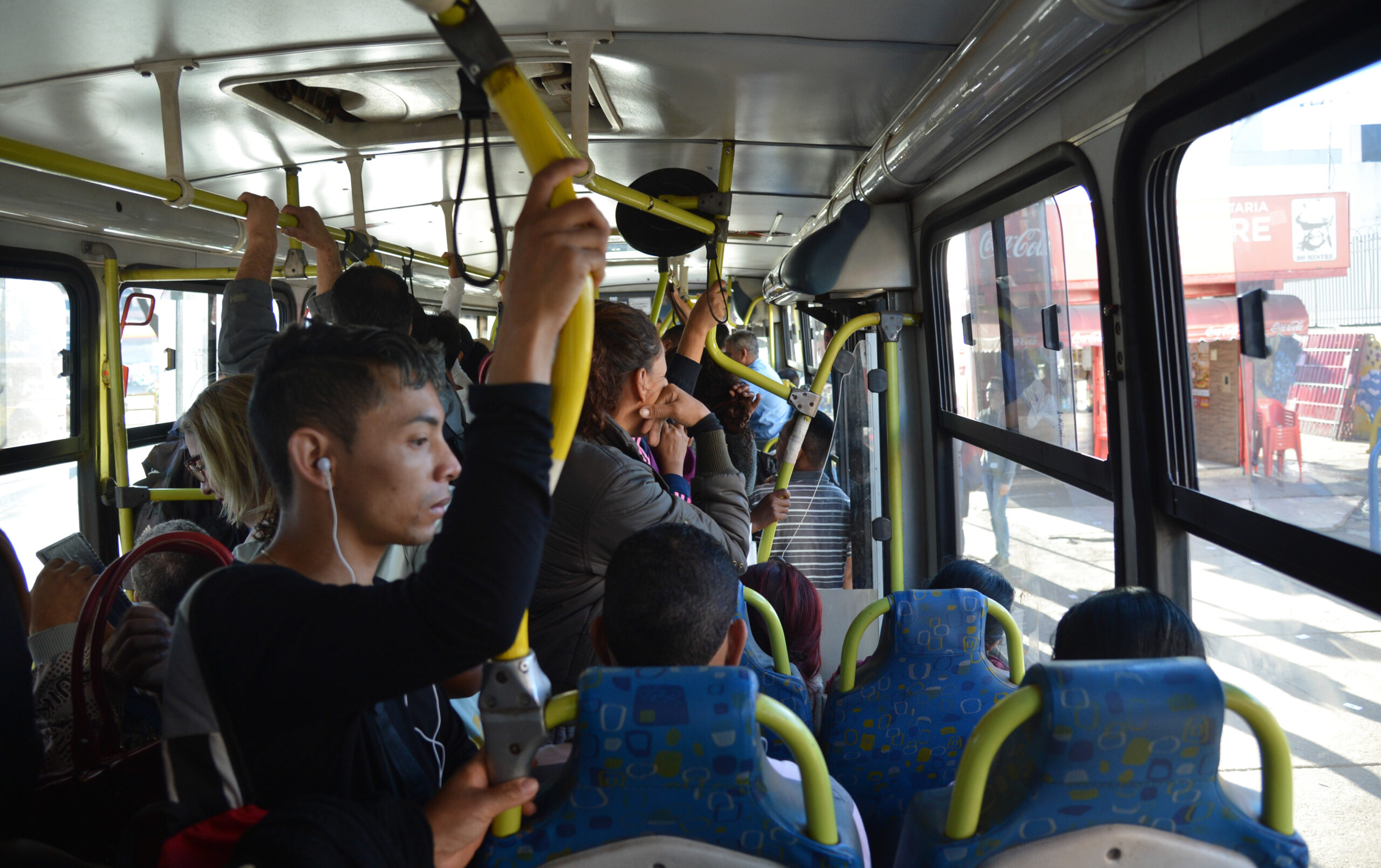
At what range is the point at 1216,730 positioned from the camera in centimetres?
109

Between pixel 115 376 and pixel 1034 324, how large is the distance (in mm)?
4221

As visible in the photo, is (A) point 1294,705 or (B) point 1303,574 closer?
(B) point 1303,574

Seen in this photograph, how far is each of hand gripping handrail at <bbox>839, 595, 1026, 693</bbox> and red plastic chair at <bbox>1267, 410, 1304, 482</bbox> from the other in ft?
2.15

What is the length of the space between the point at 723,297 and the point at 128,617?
102 inches

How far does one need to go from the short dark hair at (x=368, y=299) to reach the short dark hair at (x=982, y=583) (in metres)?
1.84

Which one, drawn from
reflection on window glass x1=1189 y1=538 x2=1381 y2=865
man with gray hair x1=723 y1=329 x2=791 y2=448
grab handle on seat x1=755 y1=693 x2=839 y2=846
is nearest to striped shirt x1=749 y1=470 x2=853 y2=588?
man with gray hair x1=723 y1=329 x2=791 y2=448

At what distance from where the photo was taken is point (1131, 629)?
5.13 feet

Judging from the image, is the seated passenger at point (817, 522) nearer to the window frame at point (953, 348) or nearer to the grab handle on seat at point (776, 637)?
the window frame at point (953, 348)

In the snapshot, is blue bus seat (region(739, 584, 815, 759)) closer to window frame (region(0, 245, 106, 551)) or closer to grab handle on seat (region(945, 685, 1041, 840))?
grab handle on seat (region(945, 685, 1041, 840))

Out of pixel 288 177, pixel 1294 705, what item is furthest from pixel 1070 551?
pixel 288 177

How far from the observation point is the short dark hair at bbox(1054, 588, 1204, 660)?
60.8 inches

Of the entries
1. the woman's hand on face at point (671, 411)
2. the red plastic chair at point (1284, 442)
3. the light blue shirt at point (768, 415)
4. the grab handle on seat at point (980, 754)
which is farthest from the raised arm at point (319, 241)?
the light blue shirt at point (768, 415)

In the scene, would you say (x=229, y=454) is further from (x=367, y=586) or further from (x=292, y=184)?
(x=292, y=184)

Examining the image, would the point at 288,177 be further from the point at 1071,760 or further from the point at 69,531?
the point at 1071,760
